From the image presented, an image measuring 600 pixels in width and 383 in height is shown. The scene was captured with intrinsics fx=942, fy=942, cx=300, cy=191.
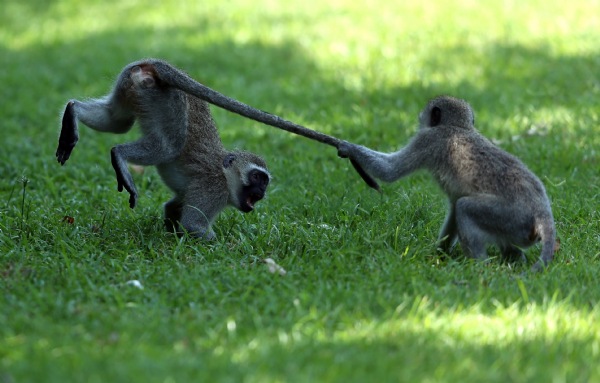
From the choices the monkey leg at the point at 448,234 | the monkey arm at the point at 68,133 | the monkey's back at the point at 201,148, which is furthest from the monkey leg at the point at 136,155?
the monkey leg at the point at 448,234

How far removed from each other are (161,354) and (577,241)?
3522mm

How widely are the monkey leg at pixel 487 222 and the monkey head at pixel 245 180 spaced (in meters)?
1.62

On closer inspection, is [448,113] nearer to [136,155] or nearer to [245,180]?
[245,180]

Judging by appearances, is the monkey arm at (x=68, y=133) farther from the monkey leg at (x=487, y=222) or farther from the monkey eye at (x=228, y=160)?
the monkey leg at (x=487, y=222)

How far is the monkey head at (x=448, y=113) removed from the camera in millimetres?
6758

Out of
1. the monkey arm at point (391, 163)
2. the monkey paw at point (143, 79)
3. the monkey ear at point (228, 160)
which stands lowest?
the monkey ear at point (228, 160)

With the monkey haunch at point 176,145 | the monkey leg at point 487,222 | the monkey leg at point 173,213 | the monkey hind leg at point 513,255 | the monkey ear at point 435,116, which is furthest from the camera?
the monkey leg at point 173,213

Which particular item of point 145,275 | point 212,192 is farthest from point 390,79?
point 145,275

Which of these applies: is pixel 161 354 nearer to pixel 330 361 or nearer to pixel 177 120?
pixel 330 361

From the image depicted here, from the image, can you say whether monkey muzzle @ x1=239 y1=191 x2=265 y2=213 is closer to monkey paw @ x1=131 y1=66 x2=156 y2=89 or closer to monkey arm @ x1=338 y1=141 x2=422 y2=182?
monkey arm @ x1=338 y1=141 x2=422 y2=182

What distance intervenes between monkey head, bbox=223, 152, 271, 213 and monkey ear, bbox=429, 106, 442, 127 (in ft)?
4.24

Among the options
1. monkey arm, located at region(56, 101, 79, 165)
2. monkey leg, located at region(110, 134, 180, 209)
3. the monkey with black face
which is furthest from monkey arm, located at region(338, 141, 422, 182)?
monkey arm, located at region(56, 101, 79, 165)

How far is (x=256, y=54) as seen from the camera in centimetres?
1365

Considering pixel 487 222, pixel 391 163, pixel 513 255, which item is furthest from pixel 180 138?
pixel 513 255
